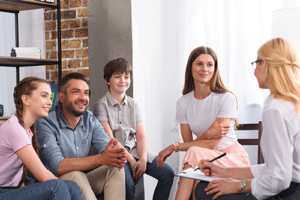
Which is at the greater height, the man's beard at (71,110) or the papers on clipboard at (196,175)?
the man's beard at (71,110)

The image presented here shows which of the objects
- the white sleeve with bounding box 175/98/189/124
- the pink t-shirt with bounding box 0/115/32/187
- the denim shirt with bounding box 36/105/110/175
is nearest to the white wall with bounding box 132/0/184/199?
the white sleeve with bounding box 175/98/189/124

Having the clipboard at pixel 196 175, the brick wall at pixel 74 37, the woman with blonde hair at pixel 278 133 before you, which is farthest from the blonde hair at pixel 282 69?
the brick wall at pixel 74 37

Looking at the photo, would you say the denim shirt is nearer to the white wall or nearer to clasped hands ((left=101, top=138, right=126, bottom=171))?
clasped hands ((left=101, top=138, right=126, bottom=171))

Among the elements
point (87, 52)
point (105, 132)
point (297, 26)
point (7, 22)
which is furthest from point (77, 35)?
point (297, 26)

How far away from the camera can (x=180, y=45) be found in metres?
2.98

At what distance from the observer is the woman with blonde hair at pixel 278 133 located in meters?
1.14

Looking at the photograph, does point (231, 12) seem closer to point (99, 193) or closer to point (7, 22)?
point (99, 193)

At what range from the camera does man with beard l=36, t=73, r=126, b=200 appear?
1.87 meters

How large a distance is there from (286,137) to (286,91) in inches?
7.3

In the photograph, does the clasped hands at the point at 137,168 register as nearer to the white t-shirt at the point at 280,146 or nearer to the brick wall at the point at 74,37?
the brick wall at the point at 74,37

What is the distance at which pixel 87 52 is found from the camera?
2852 mm

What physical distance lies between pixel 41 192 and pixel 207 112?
121 cm

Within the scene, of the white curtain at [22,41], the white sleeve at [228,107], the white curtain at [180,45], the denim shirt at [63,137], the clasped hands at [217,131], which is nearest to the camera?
the denim shirt at [63,137]

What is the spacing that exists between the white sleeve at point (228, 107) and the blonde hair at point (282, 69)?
0.89m
